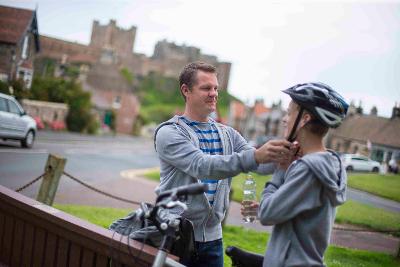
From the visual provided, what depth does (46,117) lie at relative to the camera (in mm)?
14250

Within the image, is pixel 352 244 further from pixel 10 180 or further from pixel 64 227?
pixel 10 180

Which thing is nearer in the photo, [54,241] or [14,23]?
[54,241]

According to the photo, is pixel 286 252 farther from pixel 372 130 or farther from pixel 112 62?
pixel 112 62

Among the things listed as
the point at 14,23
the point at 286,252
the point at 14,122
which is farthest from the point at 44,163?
the point at 286,252

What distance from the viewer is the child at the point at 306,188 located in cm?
181

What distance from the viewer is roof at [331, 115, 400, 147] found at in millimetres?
4233

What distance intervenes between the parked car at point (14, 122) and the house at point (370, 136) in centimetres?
561

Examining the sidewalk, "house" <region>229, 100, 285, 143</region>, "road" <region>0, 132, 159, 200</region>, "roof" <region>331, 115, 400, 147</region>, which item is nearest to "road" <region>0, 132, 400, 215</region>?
"road" <region>0, 132, 159, 200</region>

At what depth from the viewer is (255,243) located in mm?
6355

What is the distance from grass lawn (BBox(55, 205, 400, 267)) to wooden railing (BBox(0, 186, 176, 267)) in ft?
6.82

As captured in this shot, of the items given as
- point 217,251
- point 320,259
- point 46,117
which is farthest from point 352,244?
point 46,117

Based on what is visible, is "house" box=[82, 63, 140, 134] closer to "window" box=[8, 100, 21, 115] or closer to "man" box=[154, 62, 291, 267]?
"window" box=[8, 100, 21, 115]

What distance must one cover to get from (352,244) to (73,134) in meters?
17.8

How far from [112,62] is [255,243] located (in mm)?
43385
